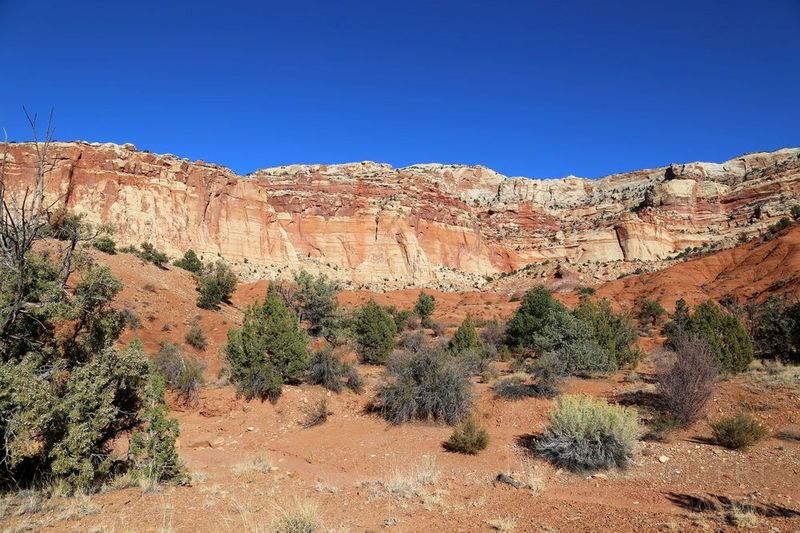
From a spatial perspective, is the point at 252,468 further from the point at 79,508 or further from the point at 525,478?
the point at 525,478

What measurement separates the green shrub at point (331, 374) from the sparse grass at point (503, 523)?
7755mm

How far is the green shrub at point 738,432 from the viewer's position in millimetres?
7395

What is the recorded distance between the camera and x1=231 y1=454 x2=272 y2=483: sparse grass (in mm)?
7507

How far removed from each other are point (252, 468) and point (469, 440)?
3861 millimetres

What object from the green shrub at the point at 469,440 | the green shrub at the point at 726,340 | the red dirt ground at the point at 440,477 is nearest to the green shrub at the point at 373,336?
the red dirt ground at the point at 440,477

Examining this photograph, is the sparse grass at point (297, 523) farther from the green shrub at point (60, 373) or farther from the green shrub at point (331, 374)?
the green shrub at point (331, 374)

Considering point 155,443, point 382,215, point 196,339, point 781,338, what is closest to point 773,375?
point 781,338

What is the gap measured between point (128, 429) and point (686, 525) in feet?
24.0

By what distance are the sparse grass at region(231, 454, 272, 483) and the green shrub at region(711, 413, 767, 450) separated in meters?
7.79

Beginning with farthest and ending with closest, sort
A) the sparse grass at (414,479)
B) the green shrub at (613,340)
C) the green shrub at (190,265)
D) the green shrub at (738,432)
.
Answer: the green shrub at (190,265) < the green shrub at (613,340) < the green shrub at (738,432) < the sparse grass at (414,479)

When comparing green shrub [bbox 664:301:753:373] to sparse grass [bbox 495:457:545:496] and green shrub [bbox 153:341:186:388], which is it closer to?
sparse grass [bbox 495:457:545:496]

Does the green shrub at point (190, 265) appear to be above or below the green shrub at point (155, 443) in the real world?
above

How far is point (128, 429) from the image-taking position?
6.80m

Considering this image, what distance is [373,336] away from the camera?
58.0ft
